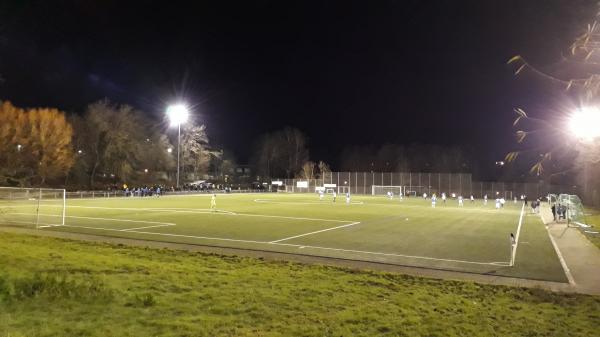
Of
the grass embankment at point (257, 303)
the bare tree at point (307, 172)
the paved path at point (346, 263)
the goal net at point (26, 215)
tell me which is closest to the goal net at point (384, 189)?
the bare tree at point (307, 172)

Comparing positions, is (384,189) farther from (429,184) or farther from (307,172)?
(307,172)

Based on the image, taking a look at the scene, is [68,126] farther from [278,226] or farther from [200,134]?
[278,226]

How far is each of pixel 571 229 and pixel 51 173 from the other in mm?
58424

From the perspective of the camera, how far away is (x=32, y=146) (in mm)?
56688

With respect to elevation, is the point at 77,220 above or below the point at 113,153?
below

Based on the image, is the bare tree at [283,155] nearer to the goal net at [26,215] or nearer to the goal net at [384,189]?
the goal net at [384,189]

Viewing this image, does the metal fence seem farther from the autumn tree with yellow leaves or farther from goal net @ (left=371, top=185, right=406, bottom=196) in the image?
the autumn tree with yellow leaves

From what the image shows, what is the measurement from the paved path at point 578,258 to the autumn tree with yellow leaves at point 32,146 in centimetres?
5753

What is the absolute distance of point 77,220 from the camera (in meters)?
26.1

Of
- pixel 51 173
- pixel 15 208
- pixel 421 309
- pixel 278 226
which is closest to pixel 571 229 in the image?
pixel 278 226

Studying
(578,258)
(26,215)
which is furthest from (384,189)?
(578,258)

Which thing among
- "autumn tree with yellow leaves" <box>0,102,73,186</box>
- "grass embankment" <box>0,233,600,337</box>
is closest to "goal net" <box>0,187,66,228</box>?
"grass embankment" <box>0,233,600,337</box>

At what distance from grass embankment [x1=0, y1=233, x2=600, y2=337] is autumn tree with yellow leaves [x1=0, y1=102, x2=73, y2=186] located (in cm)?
5119

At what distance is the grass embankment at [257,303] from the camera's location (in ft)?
22.2
